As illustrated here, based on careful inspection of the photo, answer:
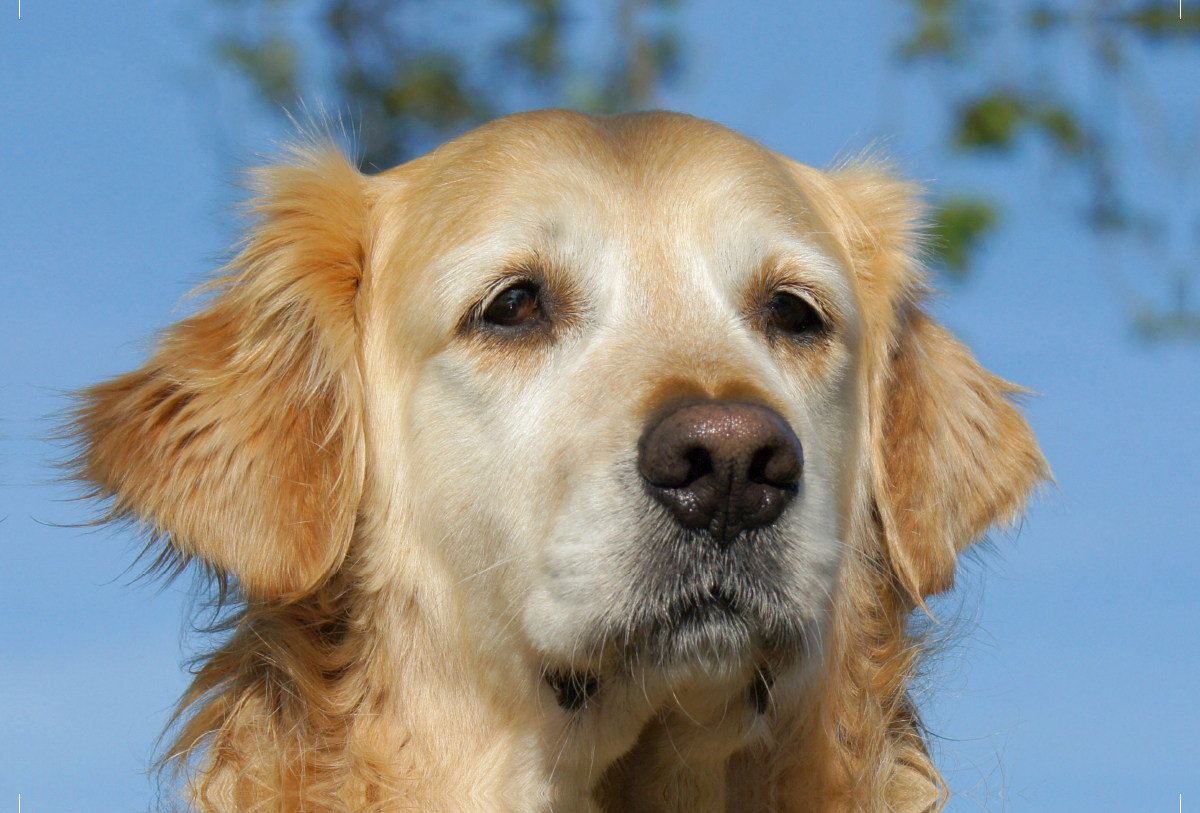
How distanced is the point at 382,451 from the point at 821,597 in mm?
1403

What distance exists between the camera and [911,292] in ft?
14.7

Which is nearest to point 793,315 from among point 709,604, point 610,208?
point 610,208

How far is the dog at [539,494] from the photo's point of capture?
309cm

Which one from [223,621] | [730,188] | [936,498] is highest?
[730,188]

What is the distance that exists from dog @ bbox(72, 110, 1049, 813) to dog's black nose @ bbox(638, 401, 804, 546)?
1 centimetres

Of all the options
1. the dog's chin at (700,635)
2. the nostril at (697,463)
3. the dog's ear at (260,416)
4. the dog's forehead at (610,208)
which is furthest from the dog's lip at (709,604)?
the dog's ear at (260,416)

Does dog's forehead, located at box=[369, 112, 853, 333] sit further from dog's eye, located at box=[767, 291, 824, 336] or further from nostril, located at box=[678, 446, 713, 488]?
nostril, located at box=[678, 446, 713, 488]

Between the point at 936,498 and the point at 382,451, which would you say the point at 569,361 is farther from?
the point at 936,498

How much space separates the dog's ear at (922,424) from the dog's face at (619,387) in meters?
0.27

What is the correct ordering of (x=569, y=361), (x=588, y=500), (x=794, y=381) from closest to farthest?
(x=588, y=500)
(x=569, y=361)
(x=794, y=381)

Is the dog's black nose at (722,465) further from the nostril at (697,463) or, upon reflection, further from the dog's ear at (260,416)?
the dog's ear at (260,416)

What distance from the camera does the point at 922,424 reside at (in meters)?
4.28

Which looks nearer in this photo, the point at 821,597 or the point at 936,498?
the point at 821,597

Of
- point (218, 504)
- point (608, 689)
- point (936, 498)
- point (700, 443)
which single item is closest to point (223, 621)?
point (218, 504)
